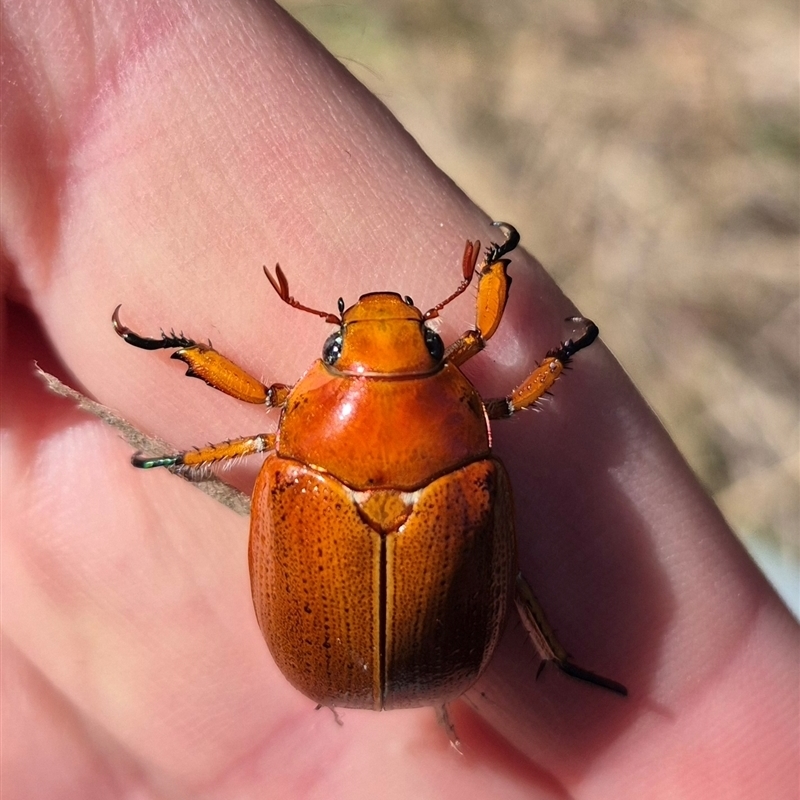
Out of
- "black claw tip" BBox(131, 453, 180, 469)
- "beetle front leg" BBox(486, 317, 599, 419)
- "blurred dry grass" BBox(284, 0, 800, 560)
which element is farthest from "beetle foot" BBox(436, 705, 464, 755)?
"blurred dry grass" BBox(284, 0, 800, 560)

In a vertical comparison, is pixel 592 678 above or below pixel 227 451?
below

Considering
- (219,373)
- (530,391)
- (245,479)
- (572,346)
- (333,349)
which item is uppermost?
(572,346)

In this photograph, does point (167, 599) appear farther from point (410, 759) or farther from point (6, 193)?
point (6, 193)

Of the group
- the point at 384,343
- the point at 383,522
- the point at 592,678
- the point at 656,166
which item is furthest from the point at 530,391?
the point at 656,166

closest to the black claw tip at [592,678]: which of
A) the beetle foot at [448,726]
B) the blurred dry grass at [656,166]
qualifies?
the beetle foot at [448,726]

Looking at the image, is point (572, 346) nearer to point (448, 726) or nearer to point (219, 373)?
point (219, 373)

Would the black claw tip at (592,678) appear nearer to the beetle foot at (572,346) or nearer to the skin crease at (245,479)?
the skin crease at (245,479)

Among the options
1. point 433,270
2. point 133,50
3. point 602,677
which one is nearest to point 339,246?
point 433,270
